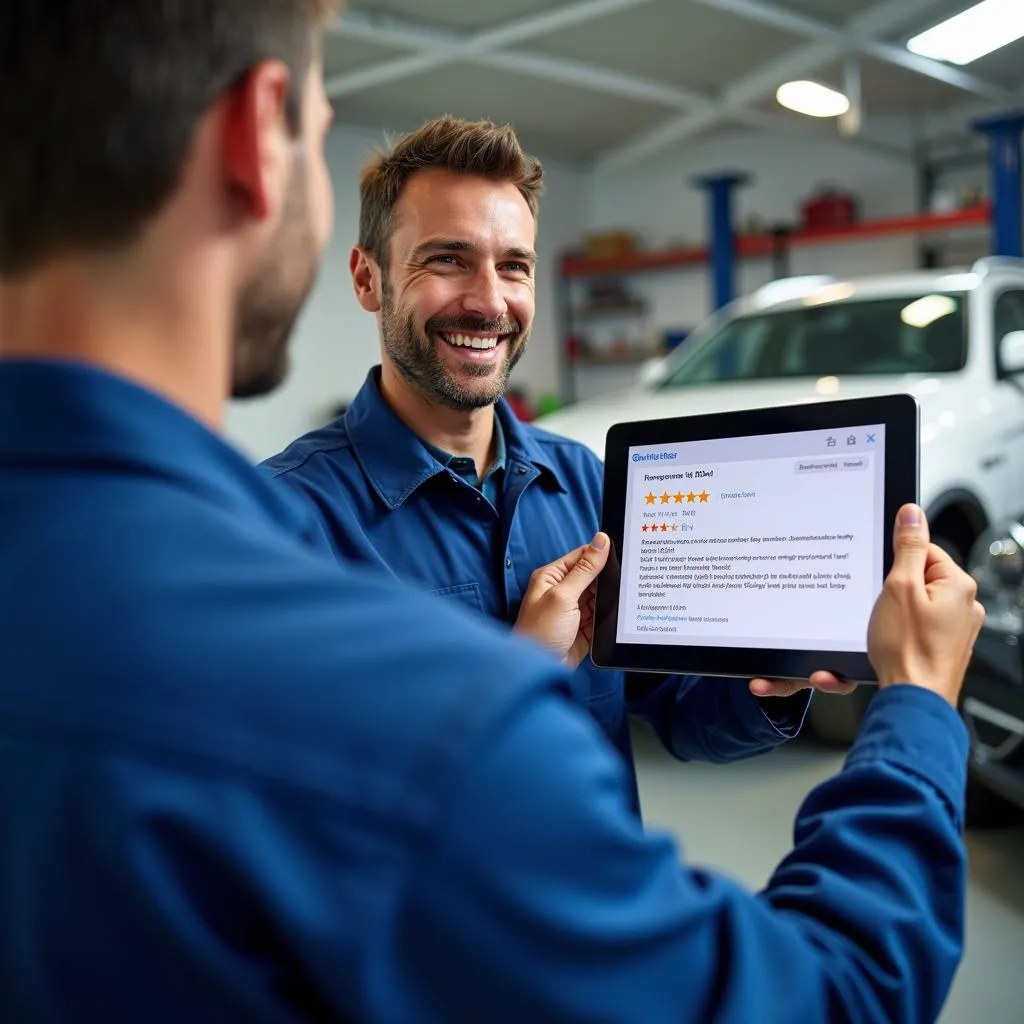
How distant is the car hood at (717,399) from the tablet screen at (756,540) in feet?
6.86

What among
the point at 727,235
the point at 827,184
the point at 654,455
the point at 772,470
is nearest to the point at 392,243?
the point at 654,455

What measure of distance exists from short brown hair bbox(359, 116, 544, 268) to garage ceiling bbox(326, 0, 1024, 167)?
5.13m

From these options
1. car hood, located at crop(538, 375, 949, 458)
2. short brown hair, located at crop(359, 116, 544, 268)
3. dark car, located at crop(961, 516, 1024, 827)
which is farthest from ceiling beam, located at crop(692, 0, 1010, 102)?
short brown hair, located at crop(359, 116, 544, 268)

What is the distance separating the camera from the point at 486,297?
5.16ft

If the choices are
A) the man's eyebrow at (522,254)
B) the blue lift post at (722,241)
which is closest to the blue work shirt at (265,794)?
the man's eyebrow at (522,254)

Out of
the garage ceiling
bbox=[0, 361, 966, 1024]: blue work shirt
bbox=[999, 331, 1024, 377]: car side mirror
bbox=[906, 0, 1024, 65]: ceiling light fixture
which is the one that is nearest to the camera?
bbox=[0, 361, 966, 1024]: blue work shirt

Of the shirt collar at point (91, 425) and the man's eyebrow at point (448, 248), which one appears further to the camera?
the man's eyebrow at point (448, 248)

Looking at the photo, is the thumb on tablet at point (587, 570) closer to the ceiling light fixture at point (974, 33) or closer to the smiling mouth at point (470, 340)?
the smiling mouth at point (470, 340)

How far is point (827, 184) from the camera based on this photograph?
34.0ft

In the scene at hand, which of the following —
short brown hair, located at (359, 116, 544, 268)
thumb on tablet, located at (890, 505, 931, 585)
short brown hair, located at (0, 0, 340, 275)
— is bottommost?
thumb on tablet, located at (890, 505, 931, 585)

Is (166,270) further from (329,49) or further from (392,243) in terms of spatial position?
(329,49)

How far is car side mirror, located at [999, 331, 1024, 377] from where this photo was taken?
4.08 meters

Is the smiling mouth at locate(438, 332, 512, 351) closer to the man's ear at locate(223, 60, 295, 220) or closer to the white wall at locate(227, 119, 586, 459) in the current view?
the man's ear at locate(223, 60, 295, 220)

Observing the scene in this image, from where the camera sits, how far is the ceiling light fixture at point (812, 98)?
262 inches
